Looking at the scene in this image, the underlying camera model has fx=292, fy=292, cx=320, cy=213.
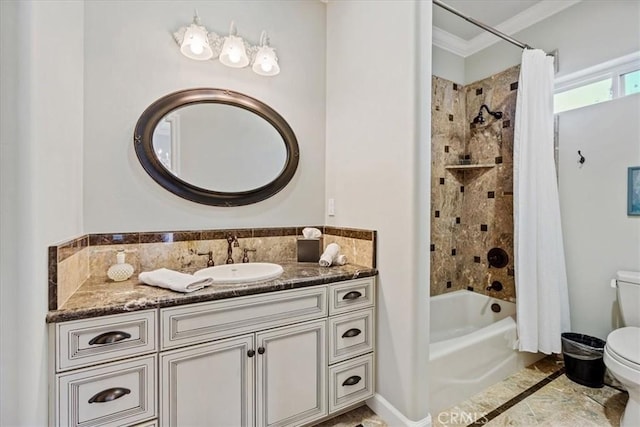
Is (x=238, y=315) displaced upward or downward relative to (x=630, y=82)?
downward

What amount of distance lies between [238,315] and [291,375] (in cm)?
45

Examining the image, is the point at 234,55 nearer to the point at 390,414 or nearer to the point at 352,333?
the point at 352,333

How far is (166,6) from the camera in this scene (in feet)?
5.50

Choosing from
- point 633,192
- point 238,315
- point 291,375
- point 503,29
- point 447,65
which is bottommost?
point 291,375

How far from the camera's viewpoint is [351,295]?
1676 mm

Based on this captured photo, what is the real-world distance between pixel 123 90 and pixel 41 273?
1.05 meters

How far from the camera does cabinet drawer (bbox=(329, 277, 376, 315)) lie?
161cm

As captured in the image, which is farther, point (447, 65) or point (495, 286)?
point (447, 65)

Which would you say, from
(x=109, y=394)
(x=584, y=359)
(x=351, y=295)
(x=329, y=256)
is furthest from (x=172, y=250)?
(x=584, y=359)

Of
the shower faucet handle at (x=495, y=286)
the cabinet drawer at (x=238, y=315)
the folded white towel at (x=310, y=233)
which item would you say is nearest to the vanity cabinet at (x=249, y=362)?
the cabinet drawer at (x=238, y=315)

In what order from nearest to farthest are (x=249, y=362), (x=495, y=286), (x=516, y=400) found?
1. (x=249, y=362)
2. (x=516, y=400)
3. (x=495, y=286)

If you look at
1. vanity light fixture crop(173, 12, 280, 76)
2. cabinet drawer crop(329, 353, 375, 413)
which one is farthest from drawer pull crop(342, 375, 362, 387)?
vanity light fixture crop(173, 12, 280, 76)

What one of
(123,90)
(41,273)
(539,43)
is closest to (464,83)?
(539,43)

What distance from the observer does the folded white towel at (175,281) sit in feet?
4.19
